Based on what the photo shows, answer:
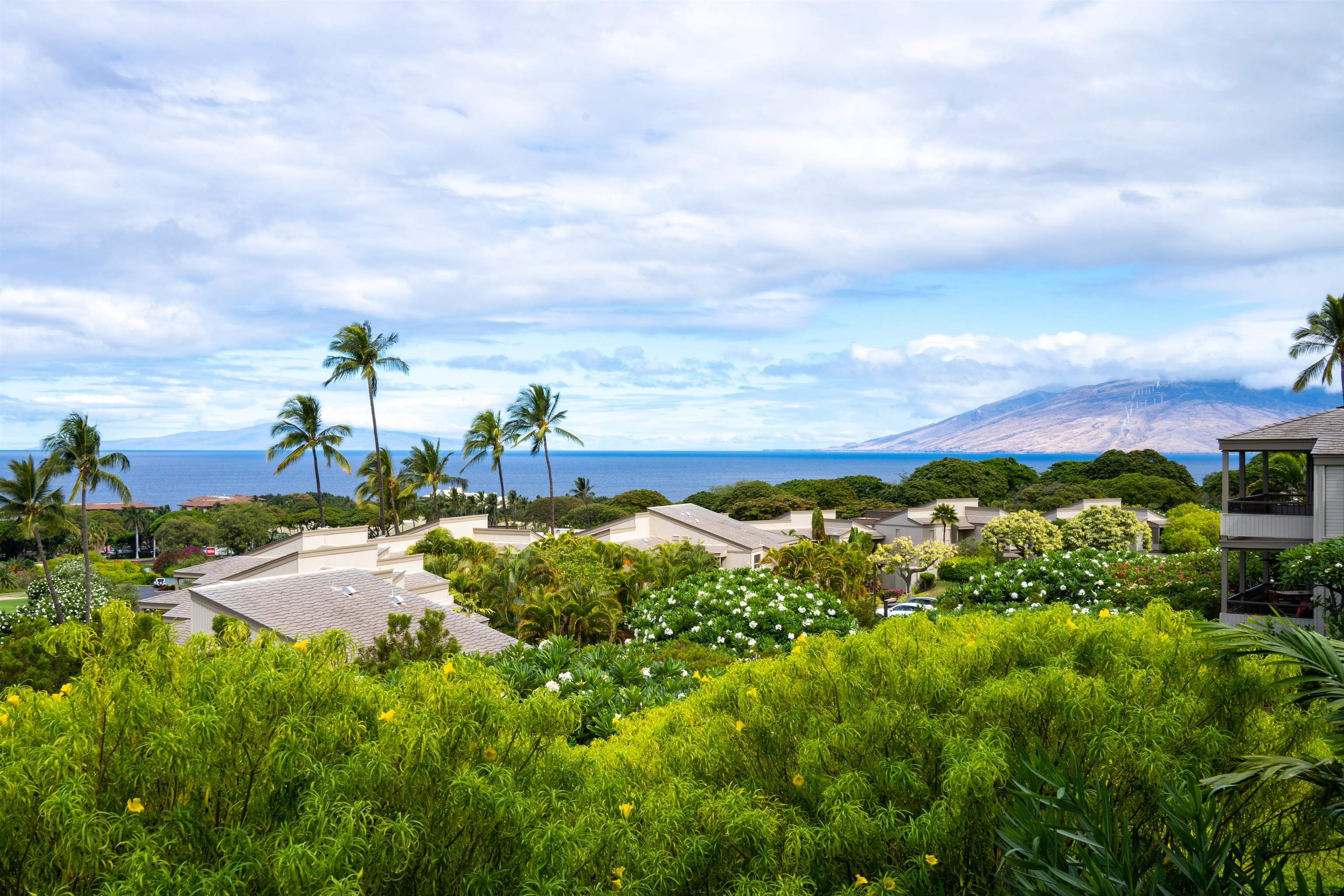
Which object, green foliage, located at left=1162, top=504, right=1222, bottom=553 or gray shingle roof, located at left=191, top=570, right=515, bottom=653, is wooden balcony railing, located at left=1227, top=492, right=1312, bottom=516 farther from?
green foliage, located at left=1162, top=504, right=1222, bottom=553

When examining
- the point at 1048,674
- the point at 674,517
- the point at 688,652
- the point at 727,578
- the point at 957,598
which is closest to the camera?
the point at 1048,674

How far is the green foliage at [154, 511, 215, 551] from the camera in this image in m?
85.6

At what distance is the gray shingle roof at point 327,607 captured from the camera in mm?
18719

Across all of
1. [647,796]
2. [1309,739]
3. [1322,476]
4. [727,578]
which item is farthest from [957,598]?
[647,796]

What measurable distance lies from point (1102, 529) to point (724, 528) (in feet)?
68.2

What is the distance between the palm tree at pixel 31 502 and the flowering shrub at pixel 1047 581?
140 feet

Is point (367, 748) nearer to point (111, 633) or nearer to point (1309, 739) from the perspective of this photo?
point (111, 633)

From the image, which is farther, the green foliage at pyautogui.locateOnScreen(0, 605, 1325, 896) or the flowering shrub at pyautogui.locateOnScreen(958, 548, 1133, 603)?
the flowering shrub at pyautogui.locateOnScreen(958, 548, 1133, 603)

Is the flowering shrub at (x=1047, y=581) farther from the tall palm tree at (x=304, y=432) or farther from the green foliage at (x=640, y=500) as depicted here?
the green foliage at (x=640, y=500)

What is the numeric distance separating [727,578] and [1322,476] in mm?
13717

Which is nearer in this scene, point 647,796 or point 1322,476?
point 647,796

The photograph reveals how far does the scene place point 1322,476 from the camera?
796 inches

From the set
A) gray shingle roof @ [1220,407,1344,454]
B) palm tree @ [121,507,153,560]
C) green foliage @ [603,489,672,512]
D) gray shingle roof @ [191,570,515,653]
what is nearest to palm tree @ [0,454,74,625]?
gray shingle roof @ [191,570,515,653]

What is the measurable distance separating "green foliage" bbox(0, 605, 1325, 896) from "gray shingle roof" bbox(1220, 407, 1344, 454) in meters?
16.2
